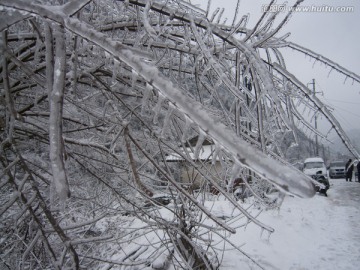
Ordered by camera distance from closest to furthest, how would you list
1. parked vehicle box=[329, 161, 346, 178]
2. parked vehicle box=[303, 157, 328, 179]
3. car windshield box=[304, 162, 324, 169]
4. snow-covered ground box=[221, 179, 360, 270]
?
snow-covered ground box=[221, 179, 360, 270], parked vehicle box=[303, 157, 328, 179], car windshield box=[304, 162, 324, 169], parked vehicle box=[329, 161, 346, 178]

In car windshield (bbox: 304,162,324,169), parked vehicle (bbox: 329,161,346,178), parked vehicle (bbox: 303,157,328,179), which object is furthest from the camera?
parked vehicle (bbox: 329,161,346,178)

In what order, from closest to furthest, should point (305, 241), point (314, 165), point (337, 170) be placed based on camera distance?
point (305, 241) → point (314, 165) → point (337, 170)

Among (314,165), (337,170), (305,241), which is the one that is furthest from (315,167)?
(337,170)

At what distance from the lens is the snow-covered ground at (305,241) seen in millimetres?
6812

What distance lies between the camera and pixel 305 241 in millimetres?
8578

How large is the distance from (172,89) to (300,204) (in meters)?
15.5

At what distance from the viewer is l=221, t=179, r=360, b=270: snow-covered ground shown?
681 cm

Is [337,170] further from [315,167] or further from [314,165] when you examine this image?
[315,167]

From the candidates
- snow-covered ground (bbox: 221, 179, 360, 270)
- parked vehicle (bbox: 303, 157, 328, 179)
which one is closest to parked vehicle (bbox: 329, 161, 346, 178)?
parked vehicle (bbox: 303, 157, 328, 179)

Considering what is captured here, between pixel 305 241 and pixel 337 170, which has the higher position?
pixel 305 241

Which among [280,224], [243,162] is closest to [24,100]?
[243,162]

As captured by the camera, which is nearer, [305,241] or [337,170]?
[305,241]

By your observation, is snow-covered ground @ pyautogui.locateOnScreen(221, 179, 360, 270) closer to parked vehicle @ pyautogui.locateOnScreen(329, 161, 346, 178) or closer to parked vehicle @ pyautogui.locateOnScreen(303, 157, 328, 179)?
parked vehicle @ pyautogui.locateOnScreen(303, 157, 328, 179)

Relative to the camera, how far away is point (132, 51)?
2.55 ft
